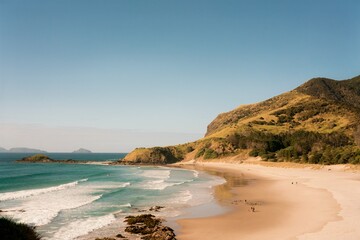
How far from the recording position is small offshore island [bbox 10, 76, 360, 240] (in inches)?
898

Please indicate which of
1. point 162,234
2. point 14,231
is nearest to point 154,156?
point 162,234

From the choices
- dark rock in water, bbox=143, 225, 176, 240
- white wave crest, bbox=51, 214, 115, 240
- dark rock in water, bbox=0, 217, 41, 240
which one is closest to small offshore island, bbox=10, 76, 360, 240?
dark rock in water, bbox=143, 225, 176, 240

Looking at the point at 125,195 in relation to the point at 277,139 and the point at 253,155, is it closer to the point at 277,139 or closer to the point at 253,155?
the point at 253,155

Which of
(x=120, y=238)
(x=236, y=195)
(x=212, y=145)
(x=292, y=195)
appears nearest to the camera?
(x=120, y=238)

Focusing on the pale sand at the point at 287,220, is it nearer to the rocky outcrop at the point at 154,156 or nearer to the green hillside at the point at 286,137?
the green hillside at the point at 286,137

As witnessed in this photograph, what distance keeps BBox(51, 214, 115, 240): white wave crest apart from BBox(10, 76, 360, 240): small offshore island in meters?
6.29

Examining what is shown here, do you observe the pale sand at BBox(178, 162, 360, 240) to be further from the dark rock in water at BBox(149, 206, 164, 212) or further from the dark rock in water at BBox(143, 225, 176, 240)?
the dark rock in water at BBox(149, 206, 164, 212)

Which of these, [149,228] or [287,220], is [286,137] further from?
[149,228]

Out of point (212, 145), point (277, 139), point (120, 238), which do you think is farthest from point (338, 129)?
point (120, 238)

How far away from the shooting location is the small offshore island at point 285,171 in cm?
2280

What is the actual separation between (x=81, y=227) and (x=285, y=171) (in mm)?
57523

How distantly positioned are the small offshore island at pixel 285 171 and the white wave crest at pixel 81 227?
20.6ft

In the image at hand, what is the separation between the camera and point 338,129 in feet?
400

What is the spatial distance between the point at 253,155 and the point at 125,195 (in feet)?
260
